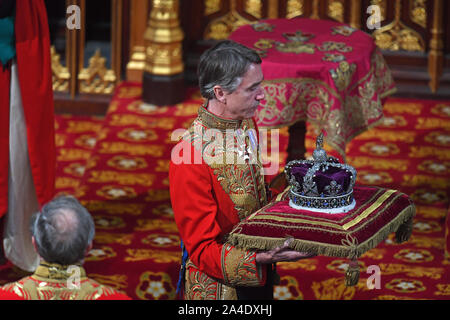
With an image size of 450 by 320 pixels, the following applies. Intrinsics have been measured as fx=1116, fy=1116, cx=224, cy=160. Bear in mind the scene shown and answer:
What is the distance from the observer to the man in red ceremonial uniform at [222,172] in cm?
337

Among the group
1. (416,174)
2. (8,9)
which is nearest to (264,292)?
(8,9)

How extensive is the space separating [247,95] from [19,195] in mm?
2163

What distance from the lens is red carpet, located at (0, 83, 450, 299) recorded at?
5035 millimetres

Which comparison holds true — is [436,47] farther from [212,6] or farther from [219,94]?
[219,94]

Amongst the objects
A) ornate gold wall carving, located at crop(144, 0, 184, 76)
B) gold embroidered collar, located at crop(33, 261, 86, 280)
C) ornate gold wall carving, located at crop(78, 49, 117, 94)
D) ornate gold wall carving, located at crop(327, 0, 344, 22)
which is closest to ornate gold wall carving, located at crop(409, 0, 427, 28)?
ornate gold wall carving, located at crop(327, 0, 344, 22)

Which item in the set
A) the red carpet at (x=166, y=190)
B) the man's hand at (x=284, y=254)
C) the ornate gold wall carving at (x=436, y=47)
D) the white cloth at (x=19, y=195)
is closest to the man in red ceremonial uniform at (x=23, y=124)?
the white cloth at (x=19, y=195)

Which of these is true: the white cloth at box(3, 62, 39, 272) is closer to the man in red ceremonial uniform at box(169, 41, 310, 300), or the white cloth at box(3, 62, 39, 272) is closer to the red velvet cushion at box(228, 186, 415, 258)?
the man in red ceremonial uniform at box(169, 41, 310, 300)

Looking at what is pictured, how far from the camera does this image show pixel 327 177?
132 inches

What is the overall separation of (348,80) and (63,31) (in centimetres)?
310

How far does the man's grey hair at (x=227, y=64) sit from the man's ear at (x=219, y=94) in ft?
0.04

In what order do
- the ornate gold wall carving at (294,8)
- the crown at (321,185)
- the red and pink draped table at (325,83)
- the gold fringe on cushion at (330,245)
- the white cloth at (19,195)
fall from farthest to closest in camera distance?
the ornate gold wall carving at (294,8) < the white cloth at (19,195) < the red and pink draped table at (325,83) < the crown at (321,185) < the gold fringe on cushion at (330,245)

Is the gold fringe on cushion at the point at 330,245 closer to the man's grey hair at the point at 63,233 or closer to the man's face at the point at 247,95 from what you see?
the man's face at the point at 247,95

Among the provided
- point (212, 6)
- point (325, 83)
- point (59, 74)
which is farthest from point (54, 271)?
point (212, 6)

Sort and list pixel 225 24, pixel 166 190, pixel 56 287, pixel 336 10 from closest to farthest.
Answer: pixel 56 287
pixel 166 190
pixel 336 10
pixel 225 24
